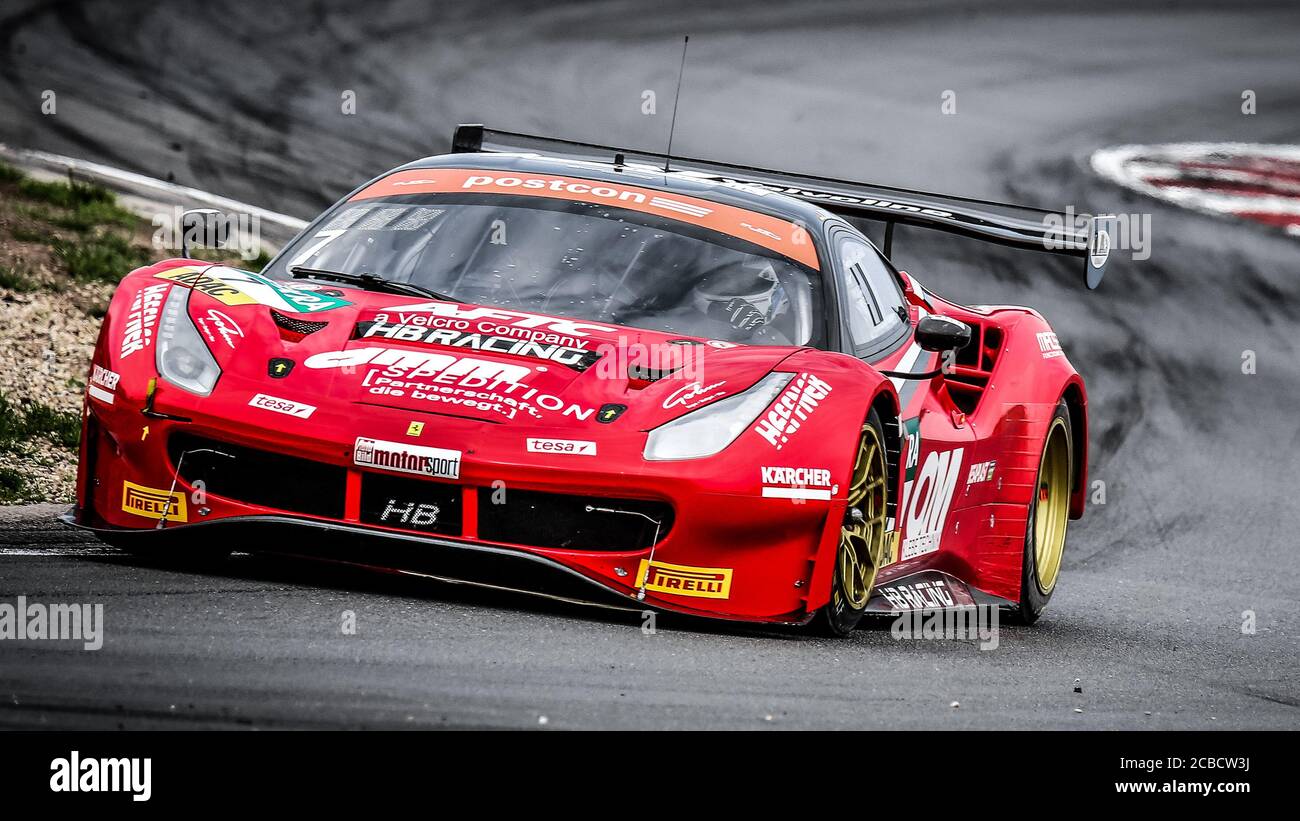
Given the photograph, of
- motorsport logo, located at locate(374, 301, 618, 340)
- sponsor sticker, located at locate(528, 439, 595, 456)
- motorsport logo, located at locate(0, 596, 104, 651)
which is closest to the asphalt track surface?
motorsport logo, located at locate(0, 596, 104, 651)

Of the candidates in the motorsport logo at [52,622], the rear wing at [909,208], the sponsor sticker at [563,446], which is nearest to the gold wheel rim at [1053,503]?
the rear wing at [909,208]

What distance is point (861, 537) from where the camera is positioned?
5.00 m

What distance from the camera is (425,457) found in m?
4.55

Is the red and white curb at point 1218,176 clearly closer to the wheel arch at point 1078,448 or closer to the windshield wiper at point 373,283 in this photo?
the wheel arch at point 1078,448

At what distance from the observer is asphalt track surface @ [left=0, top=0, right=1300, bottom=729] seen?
3.89 metres

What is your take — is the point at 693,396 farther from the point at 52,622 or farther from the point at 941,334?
the point at 52,622

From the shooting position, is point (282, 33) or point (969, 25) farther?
point (969, 25)

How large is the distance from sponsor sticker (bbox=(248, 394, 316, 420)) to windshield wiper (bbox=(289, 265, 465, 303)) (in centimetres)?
73

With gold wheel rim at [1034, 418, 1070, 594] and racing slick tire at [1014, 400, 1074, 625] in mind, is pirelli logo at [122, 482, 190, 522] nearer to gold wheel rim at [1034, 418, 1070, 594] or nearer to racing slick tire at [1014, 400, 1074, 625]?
racing slick tire at [1014, 400, 1074, 625]

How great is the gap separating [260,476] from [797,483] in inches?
49.7

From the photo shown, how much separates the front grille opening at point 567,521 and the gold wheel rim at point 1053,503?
2700 millimetres
